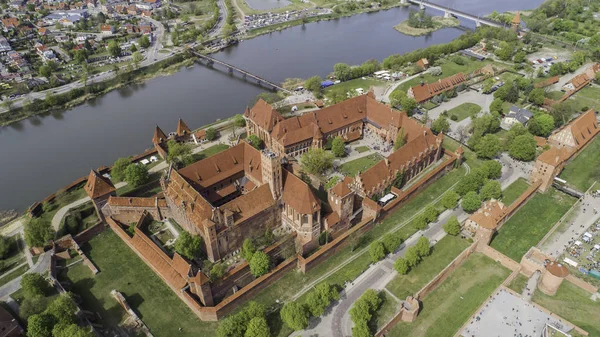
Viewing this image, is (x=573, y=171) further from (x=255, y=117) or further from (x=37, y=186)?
(x=37, y=186)

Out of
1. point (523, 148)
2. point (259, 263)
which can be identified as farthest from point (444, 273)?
point (523, 148)

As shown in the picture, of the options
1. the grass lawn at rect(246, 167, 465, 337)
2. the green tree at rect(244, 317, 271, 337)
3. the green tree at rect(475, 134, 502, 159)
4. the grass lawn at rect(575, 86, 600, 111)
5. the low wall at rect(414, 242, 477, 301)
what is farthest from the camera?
the grass lawn at rect(575, 86, 600, 111)

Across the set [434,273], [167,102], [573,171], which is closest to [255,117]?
[167,102]

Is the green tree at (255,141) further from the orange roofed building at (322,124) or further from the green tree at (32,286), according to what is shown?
the green tree at (32,286)

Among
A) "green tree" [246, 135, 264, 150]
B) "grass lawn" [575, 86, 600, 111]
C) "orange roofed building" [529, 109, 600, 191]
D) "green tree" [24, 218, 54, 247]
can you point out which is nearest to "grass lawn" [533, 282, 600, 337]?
"orange roofed building" [529, 109, 600, 191]

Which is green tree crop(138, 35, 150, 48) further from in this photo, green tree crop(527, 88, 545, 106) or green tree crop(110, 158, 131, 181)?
green tree crop(527, 88, 545, 106)

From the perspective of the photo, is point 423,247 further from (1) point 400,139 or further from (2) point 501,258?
(1) point 400,139
